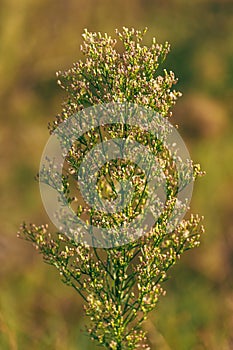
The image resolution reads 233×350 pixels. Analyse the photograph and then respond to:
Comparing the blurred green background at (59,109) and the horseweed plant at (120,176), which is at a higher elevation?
the blurred green background at (59,109)

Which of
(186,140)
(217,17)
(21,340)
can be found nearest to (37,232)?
(21,340)

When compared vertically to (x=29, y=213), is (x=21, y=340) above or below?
below

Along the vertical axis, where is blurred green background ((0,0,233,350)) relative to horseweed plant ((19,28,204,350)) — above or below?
above

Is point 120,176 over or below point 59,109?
below

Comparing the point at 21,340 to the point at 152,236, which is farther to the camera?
the point at 21,340

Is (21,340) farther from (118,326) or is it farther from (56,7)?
(56,7)

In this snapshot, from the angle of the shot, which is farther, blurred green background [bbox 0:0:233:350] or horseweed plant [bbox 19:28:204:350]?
blurred green background [bbox 0:0:233:350]

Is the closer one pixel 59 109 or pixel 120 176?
pixel 120 176

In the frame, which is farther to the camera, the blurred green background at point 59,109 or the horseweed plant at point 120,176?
the blurred green background at point 59,109
